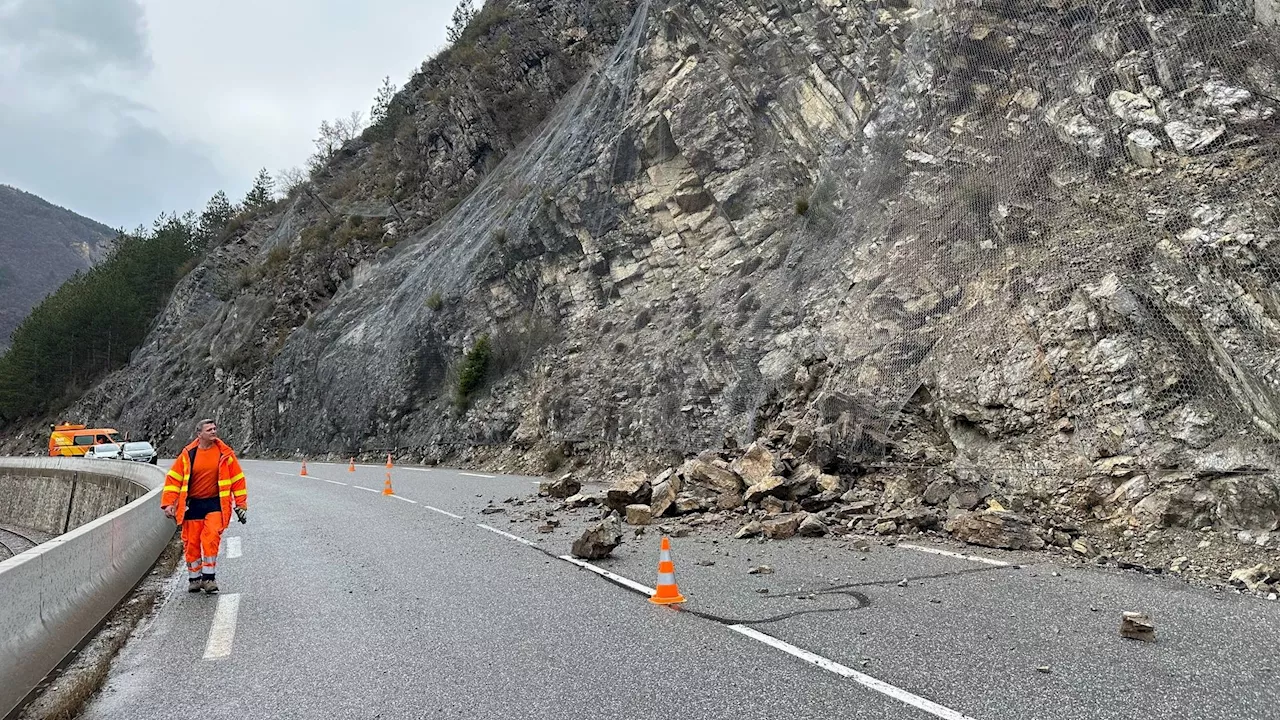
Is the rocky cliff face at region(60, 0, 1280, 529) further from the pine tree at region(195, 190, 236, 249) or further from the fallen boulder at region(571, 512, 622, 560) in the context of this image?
the pine tree at region(195, 190, 236, 249)

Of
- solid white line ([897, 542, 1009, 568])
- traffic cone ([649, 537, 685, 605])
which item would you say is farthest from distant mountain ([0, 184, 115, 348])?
solid white line ([897, 542, 1009, 568])

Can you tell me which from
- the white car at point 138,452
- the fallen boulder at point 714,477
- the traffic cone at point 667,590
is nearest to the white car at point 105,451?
the white car at point 138,452

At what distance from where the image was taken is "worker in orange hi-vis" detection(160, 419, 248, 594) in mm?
7266

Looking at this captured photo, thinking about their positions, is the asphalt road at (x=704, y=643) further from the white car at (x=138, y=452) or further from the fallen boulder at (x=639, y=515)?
the white car at (x=138, y=452)

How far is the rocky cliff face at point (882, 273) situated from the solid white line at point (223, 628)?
716cm

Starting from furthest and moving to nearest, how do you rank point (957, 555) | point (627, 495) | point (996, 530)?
point (627, 495)
point (996, 530)
point (957, 555)

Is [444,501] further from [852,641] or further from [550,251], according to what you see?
[550,251]

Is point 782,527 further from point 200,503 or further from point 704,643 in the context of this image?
point 200,503

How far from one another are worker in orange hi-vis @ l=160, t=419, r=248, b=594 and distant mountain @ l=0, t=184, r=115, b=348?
517 ft

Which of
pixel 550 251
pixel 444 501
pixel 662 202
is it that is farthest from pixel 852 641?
pixel 550 251

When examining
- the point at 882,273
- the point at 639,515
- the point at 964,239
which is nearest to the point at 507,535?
the point at 639,515

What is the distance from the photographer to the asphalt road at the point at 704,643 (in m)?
4.12

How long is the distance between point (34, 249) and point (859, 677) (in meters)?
212

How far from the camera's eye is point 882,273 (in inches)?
560
